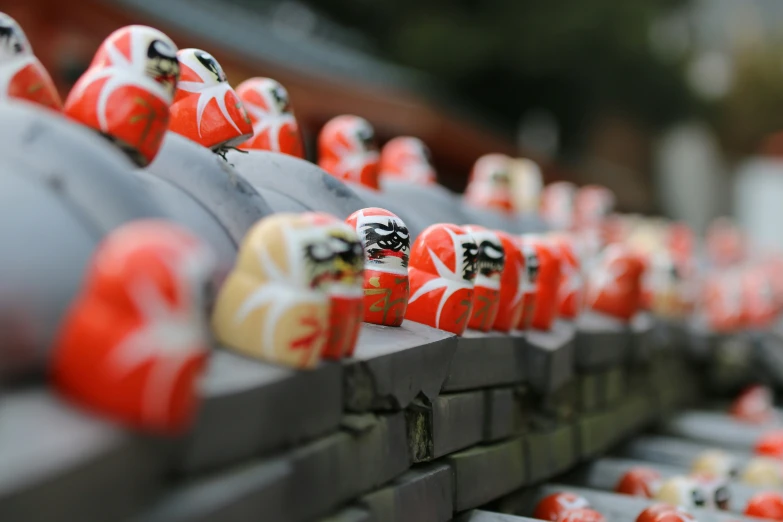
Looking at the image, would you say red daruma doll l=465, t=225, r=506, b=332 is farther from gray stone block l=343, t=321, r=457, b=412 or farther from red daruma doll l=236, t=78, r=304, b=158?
red daruma doll l=236, t=78, r=304, b=158

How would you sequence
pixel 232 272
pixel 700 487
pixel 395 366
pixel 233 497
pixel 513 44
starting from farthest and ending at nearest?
1. pixel 513 44
2. pixel 700 487
3. pixel 395 366
4. pixel 232 272
5. pixel 233 497

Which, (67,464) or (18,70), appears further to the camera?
(18,70)

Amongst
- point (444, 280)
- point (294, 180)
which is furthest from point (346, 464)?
point (294, 180)

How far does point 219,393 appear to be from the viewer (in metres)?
1.88

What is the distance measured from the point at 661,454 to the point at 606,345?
952 millimetres

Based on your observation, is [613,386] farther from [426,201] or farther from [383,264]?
[383,264]

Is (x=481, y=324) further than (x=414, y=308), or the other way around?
(x=481, y=324)

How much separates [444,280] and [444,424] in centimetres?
42

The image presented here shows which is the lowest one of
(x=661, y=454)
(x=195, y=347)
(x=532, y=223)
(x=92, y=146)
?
(x=661, y=454)

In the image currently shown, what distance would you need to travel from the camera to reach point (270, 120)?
3.77 m

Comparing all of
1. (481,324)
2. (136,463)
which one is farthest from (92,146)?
(481,324)

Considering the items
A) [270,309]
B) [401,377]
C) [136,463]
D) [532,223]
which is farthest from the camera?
[532,223]

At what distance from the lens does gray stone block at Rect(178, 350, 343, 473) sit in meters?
1.85

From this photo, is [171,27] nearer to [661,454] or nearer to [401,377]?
[661,454]
